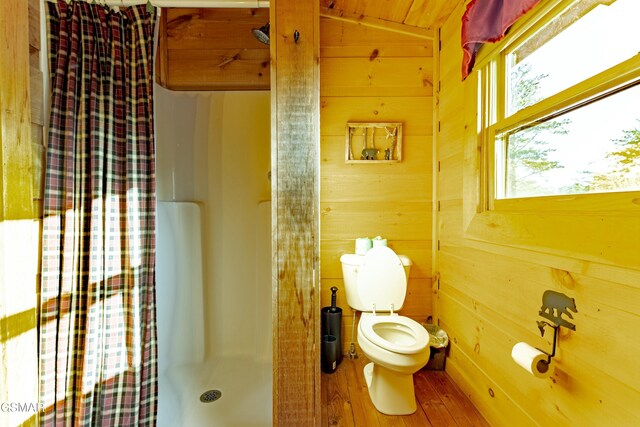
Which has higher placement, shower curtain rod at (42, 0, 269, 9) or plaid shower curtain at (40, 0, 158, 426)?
shower curtain rod at (42, 0, 269, 9)

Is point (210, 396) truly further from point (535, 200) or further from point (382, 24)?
point (382, 24)

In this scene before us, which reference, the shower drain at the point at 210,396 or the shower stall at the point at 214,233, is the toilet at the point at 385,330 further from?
the shower drain at the point at 210,396

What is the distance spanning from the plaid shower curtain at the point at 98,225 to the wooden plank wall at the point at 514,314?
4.95ft

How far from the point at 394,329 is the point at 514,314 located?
25.2 inches

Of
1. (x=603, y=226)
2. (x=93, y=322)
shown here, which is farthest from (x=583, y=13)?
(x=93, y=322)

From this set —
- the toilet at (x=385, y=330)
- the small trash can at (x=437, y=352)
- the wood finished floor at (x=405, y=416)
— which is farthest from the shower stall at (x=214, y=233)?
the small trash can at (x=437, y=352)

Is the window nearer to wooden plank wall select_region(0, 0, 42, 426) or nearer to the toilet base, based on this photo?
the toilet base

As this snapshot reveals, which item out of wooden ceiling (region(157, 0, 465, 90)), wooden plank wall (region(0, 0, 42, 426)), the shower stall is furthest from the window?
wooden plank wall (region(0, 0, 42, 426))

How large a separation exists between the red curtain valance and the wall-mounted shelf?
561 millimetres

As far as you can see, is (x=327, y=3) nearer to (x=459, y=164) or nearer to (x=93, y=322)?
(x=459, y=164)

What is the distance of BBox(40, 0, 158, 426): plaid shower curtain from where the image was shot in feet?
3.34

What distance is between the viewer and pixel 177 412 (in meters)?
1.32

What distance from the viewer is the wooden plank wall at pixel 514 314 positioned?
86 centimetres

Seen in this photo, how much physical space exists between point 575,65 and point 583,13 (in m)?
0.17
